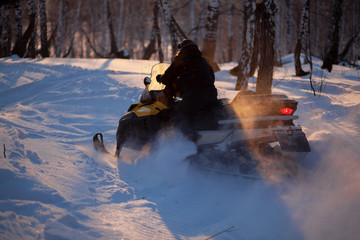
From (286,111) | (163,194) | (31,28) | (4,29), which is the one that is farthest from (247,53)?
(4,29)

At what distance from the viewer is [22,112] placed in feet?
19.9

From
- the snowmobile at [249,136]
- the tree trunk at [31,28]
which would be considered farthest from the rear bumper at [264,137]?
the tree trunk at [31,28]

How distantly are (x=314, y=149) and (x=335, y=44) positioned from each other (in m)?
12.0

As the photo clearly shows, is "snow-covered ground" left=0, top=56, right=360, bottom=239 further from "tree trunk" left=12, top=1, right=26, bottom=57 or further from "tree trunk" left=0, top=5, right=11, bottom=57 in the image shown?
"tree trunk" left=0, top=5, right=11, bottom=57

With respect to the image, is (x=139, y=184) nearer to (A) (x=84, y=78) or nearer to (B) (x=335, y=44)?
(A) (x=84, y=78)

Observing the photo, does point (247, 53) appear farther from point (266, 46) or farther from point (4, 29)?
point (4, 29)

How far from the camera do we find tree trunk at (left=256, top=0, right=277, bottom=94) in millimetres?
6543

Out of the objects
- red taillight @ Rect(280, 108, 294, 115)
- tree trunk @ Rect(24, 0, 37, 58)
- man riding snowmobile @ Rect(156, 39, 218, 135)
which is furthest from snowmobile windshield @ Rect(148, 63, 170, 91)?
tree trunk @ Rect(24, 0, 37, 58)

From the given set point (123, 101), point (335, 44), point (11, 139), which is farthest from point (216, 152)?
point (335, 44)

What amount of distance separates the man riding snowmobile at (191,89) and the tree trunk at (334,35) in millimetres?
10974

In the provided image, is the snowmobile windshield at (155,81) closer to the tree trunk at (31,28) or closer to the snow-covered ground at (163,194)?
the snow-covered ground at (163,194)

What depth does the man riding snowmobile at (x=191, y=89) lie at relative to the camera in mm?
3377

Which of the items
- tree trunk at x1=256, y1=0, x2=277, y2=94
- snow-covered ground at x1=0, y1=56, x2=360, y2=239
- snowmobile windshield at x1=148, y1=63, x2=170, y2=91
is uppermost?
tree trunk at x1=256, y1=0, x2=277, y2=94

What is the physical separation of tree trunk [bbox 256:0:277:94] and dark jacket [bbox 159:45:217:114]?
359cm
